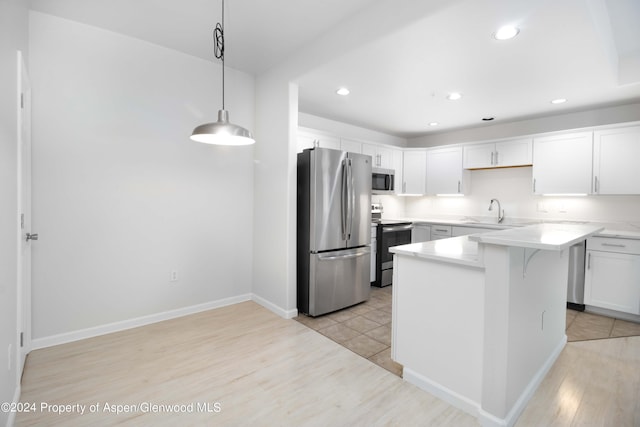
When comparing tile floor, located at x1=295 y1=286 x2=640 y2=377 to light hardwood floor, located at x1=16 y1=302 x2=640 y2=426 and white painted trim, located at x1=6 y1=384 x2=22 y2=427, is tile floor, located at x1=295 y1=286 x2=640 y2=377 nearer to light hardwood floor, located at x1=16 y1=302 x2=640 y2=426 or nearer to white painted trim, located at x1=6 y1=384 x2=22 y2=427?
light hardwood floor, located at x1=16 y1=302 x2=640 y2=426

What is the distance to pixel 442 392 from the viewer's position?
194 centimetres

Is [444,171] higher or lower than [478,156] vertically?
lower

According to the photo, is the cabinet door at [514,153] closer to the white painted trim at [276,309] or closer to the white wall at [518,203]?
the white wall at [518,203]

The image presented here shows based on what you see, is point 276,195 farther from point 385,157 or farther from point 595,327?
point 595,327

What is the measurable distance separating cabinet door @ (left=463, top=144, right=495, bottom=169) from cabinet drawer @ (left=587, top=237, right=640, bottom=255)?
170 cm

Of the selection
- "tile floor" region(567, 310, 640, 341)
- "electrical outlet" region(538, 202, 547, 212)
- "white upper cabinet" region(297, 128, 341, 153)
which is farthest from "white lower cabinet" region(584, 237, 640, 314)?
"white upper cabinet" region(297, 128, 341, 153)

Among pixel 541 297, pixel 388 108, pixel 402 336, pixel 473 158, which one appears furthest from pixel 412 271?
pixel 473 158

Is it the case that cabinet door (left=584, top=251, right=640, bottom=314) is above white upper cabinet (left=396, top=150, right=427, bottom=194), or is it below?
below

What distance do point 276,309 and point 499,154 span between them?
3976mm

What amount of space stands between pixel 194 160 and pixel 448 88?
2913mm

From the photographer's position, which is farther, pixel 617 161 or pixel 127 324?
pixel 617 161

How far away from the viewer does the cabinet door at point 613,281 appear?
327 centimetres

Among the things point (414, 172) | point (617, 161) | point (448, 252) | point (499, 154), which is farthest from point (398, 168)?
point (448, 252)

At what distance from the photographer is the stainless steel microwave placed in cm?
478
